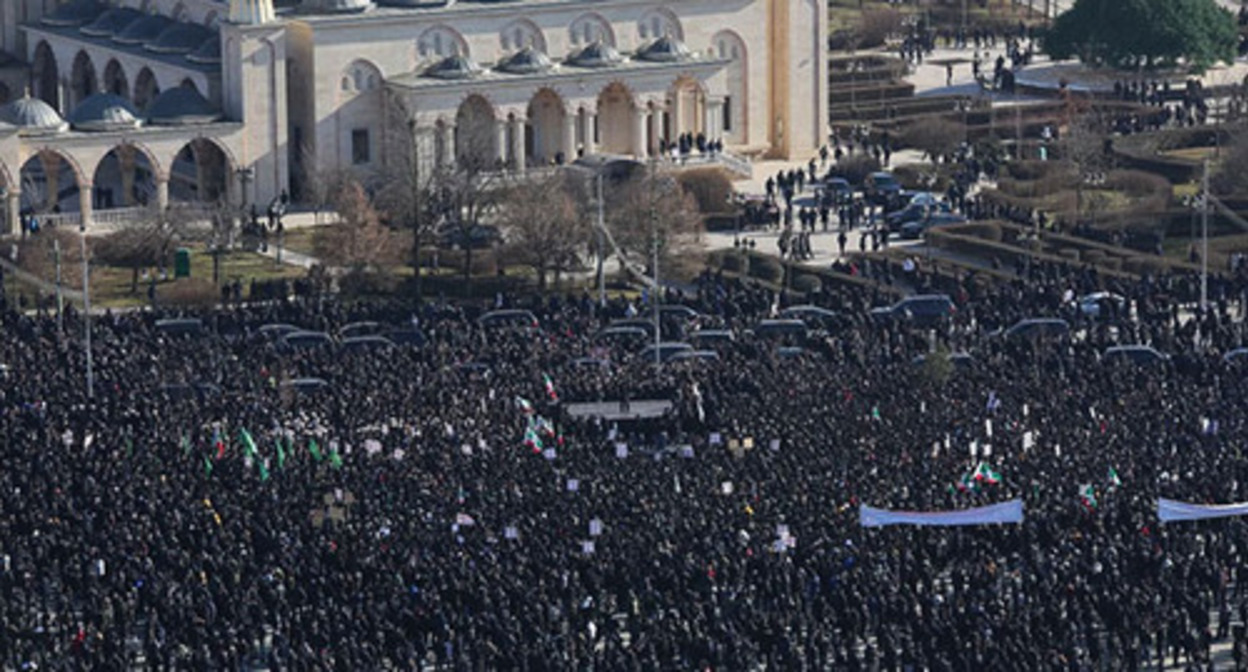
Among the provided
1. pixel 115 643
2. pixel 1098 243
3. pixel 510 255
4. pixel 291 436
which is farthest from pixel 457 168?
pixel 115 643

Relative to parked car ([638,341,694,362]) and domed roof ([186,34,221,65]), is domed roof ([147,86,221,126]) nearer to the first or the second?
domed roof ([186,34,221,65])

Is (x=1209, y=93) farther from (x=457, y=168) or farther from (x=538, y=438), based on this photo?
(x=538, y=438)

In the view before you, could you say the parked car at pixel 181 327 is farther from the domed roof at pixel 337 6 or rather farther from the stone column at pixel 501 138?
the domed roof at pixel 337 6

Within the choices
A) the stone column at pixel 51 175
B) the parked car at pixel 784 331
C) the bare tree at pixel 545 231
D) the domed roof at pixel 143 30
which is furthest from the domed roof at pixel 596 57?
the parked car at pixel 784 331

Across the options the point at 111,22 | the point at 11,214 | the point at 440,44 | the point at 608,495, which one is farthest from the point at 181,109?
the point at 608,495

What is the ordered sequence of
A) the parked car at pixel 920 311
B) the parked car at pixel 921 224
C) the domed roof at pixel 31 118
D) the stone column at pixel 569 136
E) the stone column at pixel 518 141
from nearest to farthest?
the parked car at pixel 920 311 < the parked car at pixel 921 224 < the domed roof at pixel 31 118 < the stone column at pixel 518 141 < the stone column at pixel 569 136
